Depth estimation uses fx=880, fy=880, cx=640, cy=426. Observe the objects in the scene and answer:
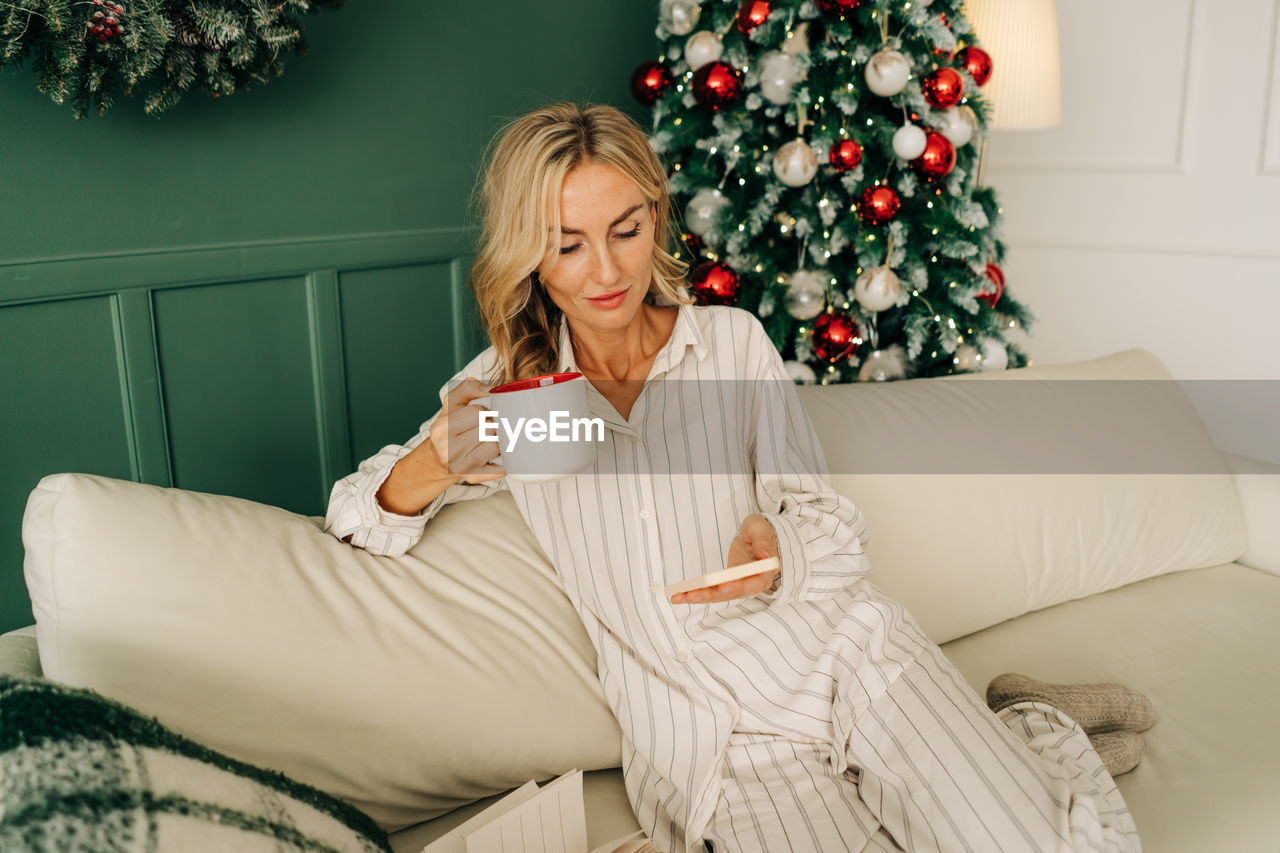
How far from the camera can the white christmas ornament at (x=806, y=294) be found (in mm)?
2246

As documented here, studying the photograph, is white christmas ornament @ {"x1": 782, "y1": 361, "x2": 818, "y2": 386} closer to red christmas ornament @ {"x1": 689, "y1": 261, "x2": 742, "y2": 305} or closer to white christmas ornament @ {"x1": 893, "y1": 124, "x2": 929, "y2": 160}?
red christmas ornament @ {"x1": 689, "y1": 261, "x2": 742, "y2": 305}

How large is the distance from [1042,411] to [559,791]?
1.31 m

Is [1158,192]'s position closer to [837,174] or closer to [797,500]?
[837,174]

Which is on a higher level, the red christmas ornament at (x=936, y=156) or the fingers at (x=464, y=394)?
the red christmas ornament at (x=936, y=156)

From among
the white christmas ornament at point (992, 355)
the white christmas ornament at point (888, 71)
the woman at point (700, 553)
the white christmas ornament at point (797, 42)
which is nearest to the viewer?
the woman at point (700, 553)

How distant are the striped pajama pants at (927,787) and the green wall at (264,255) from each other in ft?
4.68

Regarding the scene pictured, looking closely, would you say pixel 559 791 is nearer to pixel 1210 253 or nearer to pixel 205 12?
pixel 205 12

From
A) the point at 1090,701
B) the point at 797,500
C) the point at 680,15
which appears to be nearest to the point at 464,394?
the point at 797,500

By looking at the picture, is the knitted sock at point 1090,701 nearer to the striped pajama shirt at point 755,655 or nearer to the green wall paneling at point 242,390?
the striped pajama shirt at point 755,655

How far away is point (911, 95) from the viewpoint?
2164 millimetres

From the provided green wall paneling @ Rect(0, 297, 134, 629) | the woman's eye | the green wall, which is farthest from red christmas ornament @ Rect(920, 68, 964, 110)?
green wall paneling @ Rect(0, 297, 134, 629)

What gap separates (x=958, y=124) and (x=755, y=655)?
157 centimetres

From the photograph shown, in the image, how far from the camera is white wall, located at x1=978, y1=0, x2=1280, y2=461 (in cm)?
272

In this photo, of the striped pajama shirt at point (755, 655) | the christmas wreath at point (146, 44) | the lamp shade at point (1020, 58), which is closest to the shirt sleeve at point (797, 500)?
the striped pajama shirt at point (755, 655)
